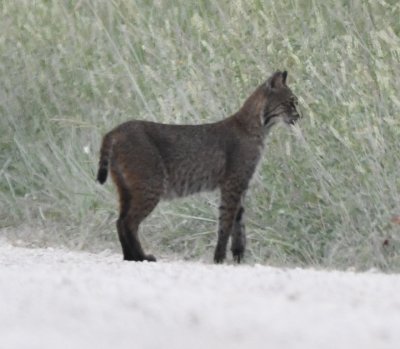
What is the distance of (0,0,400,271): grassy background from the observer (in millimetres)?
7500

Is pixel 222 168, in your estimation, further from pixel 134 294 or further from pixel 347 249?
pixel 134 294

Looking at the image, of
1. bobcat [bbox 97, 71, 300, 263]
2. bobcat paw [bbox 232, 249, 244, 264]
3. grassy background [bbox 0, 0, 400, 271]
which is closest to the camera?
grassy background [bbox 0, 0, 400, 271]

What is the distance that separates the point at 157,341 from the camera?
3707 mm

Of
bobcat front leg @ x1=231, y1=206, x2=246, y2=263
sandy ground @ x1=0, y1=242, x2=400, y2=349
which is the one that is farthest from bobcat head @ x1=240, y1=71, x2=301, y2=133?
sandy ground @ x1=0, y1=242, x2=400, y2=349

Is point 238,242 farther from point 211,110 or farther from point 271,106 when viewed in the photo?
point 211,110

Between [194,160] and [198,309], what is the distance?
12.1ft

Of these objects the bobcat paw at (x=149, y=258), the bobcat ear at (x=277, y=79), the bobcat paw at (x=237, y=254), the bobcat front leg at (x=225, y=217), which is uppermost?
the bobcat ear at (x=277, y=79)

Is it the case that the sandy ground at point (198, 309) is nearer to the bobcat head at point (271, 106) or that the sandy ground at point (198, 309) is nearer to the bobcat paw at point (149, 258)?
the bobcat paw at point (149, 258)

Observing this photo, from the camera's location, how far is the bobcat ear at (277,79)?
8258 mm

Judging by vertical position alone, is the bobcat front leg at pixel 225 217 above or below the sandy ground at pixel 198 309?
below

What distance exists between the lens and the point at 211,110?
8.80 metres

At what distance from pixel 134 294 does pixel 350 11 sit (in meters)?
5.02

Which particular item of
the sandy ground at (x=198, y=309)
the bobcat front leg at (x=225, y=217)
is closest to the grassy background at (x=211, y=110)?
the bobcat front leg at (x=225, y=217)

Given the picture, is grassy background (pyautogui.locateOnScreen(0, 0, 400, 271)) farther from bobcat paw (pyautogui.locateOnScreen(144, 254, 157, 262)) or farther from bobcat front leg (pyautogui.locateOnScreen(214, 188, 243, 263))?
bobcat paw (pyautogui.locateOnScreen(144, 254, 157, 262))
